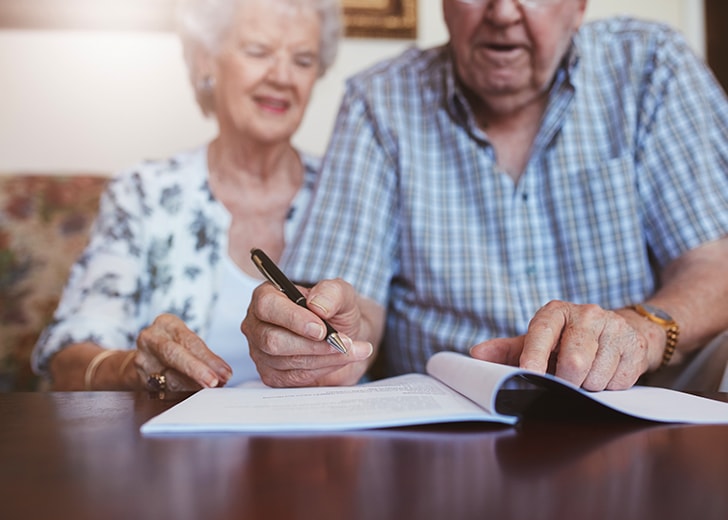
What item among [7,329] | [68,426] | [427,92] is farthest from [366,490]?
[7,329]

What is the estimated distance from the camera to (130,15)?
2045 millimetres

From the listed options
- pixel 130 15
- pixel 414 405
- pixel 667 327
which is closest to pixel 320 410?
pixel 414 405

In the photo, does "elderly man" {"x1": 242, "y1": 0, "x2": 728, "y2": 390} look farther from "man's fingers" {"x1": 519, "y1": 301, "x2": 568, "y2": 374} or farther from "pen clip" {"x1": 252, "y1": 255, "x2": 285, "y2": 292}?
"man's fingers" {"x1": 519, "y1": 301, "x2": 568, "y2": 374}

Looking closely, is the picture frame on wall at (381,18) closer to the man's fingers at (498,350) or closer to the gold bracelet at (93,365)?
the gold bracelet at (93,365)

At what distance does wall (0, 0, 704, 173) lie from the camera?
198cm

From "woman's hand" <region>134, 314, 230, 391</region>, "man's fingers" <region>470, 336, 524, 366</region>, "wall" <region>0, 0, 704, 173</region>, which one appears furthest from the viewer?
"wall" <region>0, 0, 704, 173</region>

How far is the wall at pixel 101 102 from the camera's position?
1983 mm

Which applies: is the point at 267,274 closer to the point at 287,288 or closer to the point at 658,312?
the point at 287,288

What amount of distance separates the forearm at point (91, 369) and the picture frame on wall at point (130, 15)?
1124mm

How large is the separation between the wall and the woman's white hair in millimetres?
157

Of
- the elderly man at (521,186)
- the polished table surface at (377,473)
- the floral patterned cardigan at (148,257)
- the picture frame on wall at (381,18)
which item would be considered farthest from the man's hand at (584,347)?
the picture frame on wall at (381,18)

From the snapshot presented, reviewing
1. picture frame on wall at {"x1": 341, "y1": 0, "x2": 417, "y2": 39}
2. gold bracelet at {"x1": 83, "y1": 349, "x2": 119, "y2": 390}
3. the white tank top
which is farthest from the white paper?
picture frame on wall at {"x1": 341, "y1": 0, "x2": 417, "y2": 39}

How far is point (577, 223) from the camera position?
131 centimetres

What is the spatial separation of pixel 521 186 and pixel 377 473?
99 centimetres
